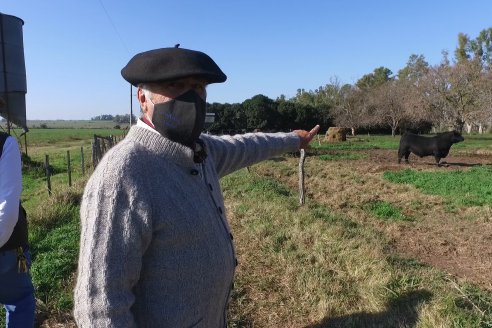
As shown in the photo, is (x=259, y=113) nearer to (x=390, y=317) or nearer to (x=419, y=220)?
(x=419, y=220)

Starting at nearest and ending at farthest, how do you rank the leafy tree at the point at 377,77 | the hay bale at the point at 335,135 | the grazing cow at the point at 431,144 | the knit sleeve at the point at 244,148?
the knit sleeve at the point at 244,148 → the grazing cow at the point at 431,144 → the hay bale at the point at 335,135 → the leafy tree at the point at 377,77

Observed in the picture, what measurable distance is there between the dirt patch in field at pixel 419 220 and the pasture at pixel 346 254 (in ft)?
0.08

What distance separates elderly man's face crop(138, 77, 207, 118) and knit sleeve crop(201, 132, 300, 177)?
62 cm

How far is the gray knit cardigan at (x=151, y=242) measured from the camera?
143 centimetres

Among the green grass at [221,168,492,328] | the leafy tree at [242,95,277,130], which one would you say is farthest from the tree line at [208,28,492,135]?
the green grass at [221,168,492,328]

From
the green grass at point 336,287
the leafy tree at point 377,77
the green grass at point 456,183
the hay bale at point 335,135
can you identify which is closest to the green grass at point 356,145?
the hay bale at point 335,135

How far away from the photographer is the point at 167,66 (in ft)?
5.22

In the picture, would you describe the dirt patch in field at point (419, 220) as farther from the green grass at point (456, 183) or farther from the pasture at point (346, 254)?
the green grass at point (456, 183)

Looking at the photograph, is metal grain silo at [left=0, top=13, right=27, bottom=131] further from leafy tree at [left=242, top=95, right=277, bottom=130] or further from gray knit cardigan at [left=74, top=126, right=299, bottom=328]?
leafy tree at [left=242, top=95, right=277, bottom=130]

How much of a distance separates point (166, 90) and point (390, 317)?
300 cm

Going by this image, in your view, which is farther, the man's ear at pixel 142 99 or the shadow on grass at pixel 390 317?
the shadow on grass at pixel 390 317

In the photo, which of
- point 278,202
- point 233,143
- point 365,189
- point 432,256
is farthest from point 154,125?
point 365,189

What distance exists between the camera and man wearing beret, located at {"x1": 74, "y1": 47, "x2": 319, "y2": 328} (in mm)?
1438

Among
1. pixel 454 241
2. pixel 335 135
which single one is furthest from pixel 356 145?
pixel 454 241
